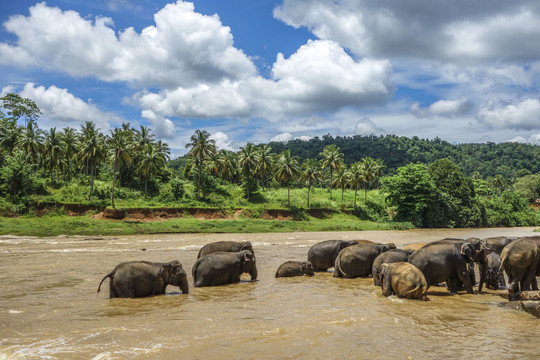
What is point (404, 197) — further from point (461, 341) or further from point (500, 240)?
point (461, 341)

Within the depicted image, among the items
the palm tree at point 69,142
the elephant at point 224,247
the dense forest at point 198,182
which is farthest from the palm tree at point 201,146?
the elephant at point 224,247

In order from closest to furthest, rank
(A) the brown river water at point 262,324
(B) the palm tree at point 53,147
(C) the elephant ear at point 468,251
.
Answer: (A) the brown river water at point 262,324 → (C) the elephant ear at point 468,251 → (B) the palm tree at point 53,147

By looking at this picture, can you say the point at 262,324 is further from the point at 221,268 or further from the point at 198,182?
the point at 198,182

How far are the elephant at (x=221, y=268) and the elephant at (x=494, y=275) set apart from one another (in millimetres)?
8196

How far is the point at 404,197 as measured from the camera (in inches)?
2515

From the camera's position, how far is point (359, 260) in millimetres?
15195

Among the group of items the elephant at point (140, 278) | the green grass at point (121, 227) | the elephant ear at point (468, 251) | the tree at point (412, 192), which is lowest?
the green grass at point (121, 227)

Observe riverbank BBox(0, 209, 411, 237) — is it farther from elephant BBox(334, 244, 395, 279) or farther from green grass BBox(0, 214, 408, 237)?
elephant BBox(334, 244, 395, 279)

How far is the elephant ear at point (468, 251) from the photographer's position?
11711 millimetres

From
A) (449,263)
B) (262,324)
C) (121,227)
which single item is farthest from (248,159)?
(262,324)

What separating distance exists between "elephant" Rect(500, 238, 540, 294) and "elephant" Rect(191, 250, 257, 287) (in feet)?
27.4

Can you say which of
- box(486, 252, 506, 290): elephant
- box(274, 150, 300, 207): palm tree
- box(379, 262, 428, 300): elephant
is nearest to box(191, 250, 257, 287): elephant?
box(379, 262, 428, 300): elephant

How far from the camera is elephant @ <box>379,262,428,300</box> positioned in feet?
35.4

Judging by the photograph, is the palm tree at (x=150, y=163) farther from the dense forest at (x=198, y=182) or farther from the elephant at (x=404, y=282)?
the elephant at (x=404, y=282)
